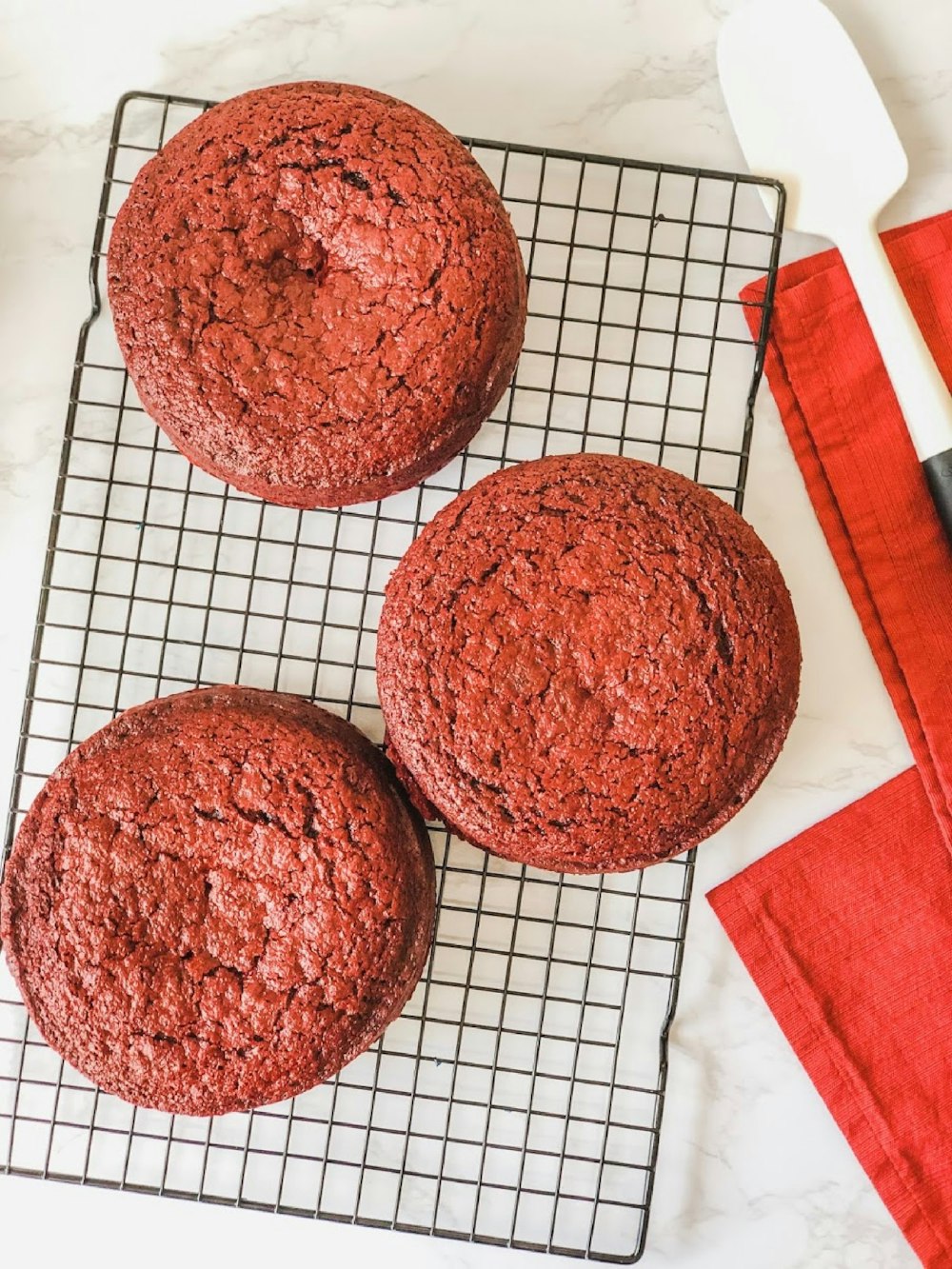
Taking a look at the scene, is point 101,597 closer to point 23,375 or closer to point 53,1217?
point 23,375

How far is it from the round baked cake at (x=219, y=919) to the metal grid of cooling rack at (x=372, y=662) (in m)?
0.31

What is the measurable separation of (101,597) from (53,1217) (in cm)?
97

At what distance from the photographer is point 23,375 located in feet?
5.82

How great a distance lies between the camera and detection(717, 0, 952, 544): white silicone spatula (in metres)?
1.70

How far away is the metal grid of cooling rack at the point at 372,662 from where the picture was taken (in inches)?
67.7

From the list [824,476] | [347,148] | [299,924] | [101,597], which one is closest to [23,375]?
[101,597]

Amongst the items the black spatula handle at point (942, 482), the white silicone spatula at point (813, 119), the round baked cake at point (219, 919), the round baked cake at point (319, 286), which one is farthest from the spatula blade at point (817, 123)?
the round baked cake at point (219, 919)

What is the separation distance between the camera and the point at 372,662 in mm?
1709

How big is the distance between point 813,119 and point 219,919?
1.42m

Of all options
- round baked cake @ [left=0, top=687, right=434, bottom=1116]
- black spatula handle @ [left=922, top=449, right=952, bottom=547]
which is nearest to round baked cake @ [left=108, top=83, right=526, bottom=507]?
round baked cake @ [left=0, top=687, right=434, bottom=1116]

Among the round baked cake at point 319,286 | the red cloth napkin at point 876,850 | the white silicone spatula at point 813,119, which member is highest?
the white silicone spatula at point 813,119

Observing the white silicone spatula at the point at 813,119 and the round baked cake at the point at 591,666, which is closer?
the round baked cake at the point at 591,666

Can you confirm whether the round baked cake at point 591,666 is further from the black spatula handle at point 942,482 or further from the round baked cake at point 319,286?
the black spatula handle at point 942,482

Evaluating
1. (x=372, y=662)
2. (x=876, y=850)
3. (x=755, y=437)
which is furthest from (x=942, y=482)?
(x=372, y=662)
